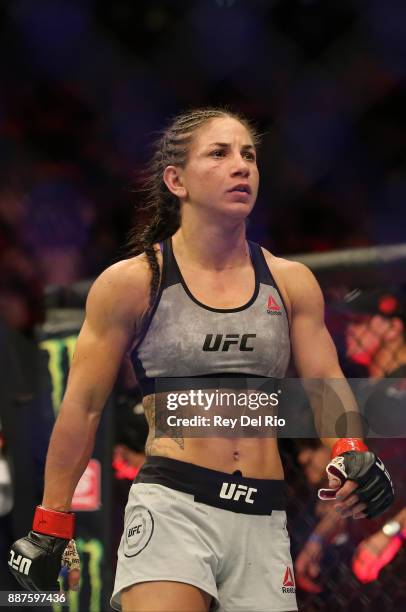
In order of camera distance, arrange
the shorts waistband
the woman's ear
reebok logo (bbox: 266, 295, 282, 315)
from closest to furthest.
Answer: the shorts waistband → reebok logo (bbox: 266, 295, 282, 315) → the woman's ear

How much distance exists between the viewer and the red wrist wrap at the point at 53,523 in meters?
1.79

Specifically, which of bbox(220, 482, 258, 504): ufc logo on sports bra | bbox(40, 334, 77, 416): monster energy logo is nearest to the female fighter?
bbox(220, 482, 258, 504): ufc logo on sports bra

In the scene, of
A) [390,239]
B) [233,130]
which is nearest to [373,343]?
[233,130]

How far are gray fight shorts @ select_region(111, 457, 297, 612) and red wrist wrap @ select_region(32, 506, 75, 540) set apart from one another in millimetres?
119

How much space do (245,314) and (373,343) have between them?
1.43 feet

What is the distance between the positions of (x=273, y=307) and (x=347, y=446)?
0.95 feet

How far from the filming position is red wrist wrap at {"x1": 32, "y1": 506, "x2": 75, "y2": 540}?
179 cm

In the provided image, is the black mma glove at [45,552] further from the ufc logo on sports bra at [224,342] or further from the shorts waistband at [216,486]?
the ufc logo on sports bra at [224,342]

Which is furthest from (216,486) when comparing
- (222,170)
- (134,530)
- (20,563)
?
(222,170)

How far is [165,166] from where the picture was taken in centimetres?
200

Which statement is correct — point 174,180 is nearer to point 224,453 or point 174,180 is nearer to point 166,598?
point 224,453

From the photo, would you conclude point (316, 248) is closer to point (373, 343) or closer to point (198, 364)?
point (373, 343)

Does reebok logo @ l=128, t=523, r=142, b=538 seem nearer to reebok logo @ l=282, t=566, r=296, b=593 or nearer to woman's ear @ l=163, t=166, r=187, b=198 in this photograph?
reebok logo @ l=282, t=566, r=296, b=593

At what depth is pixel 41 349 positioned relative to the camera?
7.83 feet
